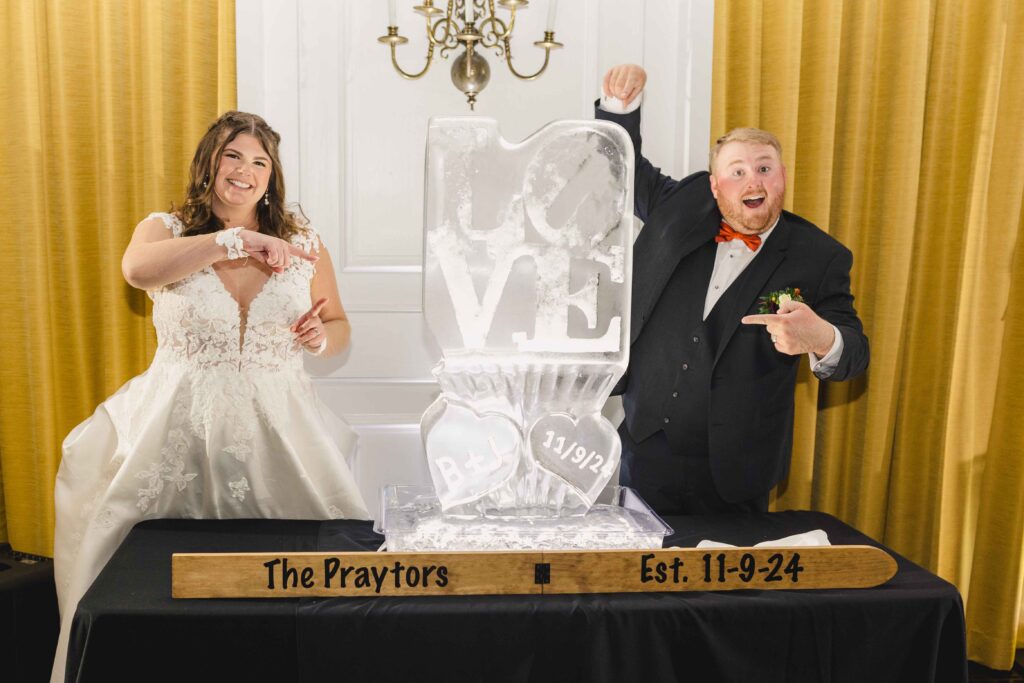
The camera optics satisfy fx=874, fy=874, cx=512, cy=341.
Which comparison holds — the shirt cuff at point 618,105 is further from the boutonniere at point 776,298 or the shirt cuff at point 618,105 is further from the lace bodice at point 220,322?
the lace bodice at point 220,322

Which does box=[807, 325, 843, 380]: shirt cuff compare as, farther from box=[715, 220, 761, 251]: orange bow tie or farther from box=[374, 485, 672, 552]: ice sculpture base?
box=[374, 485, 672, 552]: ice sculpture base

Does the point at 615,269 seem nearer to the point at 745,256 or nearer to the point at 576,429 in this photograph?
the point at 576,429

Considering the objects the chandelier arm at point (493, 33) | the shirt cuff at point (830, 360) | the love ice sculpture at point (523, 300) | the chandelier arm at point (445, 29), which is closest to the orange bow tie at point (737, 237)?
the shirt cuff at point (830, 360)

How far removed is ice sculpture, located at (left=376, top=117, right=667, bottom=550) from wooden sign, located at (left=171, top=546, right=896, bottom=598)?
11cm

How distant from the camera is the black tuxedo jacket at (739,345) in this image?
78.9 inches

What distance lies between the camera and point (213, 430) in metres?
2.00

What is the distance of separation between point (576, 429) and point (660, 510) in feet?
1.99

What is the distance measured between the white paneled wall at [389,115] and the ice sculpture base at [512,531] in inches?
50.4

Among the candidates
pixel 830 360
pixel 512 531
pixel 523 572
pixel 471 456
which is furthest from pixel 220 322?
pixel 830 360

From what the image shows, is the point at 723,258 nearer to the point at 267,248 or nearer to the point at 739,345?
the point at 739,345

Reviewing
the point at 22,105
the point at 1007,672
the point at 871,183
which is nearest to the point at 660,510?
the point at 871,183

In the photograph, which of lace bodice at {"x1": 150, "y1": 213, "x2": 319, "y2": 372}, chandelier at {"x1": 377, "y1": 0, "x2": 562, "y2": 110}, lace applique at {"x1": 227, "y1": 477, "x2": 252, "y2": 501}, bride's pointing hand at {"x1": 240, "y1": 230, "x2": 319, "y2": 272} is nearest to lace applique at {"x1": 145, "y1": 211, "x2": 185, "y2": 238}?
lace bodice at {"x1": 150, "y1": 213, "x2": 319, "y2": 372}

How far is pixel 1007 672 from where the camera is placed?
2809 millimetres

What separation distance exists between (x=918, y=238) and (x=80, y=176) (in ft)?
8.77
